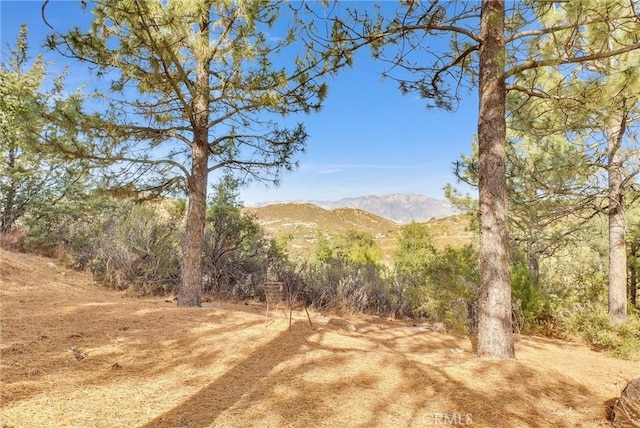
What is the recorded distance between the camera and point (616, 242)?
786cm

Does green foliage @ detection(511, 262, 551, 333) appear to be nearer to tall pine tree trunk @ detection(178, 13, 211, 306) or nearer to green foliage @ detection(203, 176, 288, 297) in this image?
green foliage @ detection(203, 176, 288, 297)

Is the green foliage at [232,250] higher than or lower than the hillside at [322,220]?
lower

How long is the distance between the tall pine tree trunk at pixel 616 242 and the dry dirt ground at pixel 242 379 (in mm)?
2700

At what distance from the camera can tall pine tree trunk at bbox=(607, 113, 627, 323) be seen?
7656 mm

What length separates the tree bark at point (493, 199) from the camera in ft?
15.3

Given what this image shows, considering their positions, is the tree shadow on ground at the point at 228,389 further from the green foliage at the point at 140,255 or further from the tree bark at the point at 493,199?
the green foliage at the point at 140,255

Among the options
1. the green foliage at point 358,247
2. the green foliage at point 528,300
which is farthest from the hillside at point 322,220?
the green foliage at point 528,300

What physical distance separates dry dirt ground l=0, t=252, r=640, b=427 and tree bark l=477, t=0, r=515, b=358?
435 millimetres

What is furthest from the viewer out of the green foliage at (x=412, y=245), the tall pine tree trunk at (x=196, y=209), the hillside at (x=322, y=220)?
the hillside at (x=322, y=220)

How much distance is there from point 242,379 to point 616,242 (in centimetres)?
820

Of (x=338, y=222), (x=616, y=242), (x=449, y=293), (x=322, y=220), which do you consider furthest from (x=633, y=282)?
(x=338, y=222)

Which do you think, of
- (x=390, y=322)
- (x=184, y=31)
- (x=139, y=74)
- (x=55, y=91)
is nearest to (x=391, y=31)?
(x=184, y=31)

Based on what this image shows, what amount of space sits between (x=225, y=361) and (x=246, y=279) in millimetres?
6429

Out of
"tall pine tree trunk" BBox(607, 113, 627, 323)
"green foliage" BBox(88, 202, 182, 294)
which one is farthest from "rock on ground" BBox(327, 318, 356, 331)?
"tall pine tree trunk" BBox(607, 113, 627, 323)
